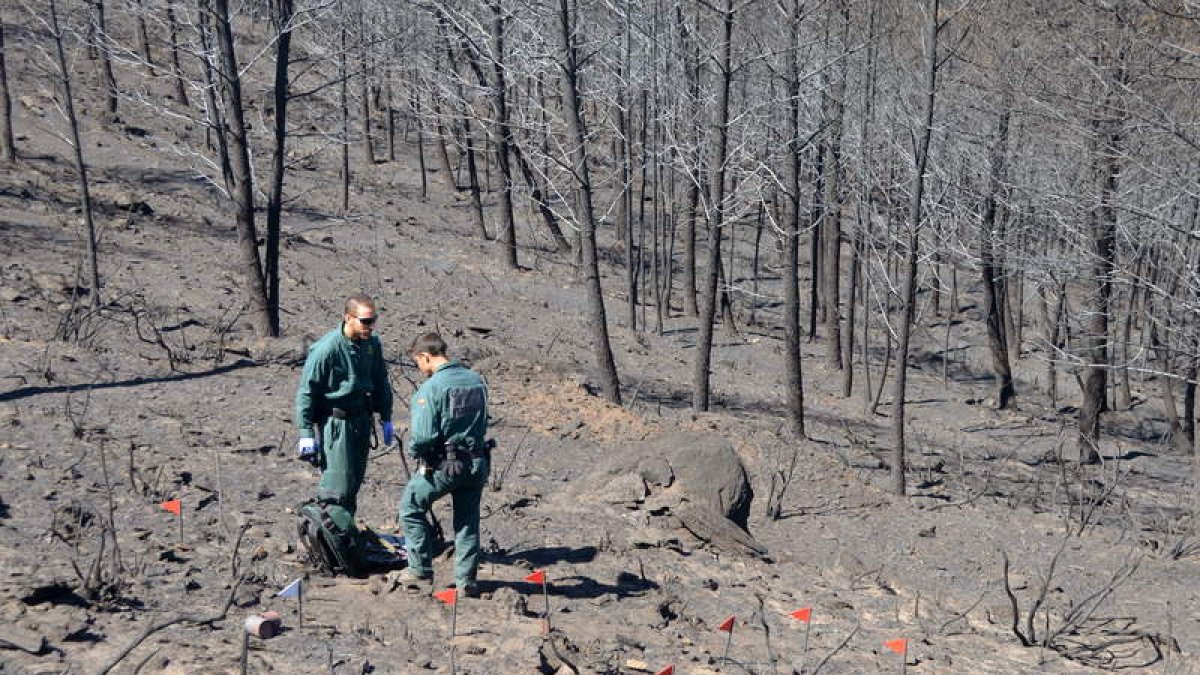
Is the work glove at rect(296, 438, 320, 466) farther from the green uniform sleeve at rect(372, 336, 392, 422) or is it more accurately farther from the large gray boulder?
the large gray boulder

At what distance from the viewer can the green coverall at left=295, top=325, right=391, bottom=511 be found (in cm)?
759

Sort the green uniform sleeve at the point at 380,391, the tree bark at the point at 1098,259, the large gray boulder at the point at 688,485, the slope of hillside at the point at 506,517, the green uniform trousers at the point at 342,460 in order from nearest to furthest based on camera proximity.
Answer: the slope of hillside at the point at 506,517 → the green uniform trousers at the point at 342,460 → the green uniform sleeve at the point at 380,391 → the large gray boulder at the point at 688,485 → the tree bark at the point at 1098,259

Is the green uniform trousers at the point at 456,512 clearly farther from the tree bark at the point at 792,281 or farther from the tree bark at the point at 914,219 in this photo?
the tree bark at the point at 792,281

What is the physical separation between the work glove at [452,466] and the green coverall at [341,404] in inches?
29.6

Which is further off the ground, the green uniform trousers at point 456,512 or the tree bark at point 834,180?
the tree bark at point 834,180

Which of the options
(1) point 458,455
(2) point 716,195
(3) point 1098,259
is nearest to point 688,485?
(1) point 458,455

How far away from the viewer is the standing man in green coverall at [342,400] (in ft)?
24.9

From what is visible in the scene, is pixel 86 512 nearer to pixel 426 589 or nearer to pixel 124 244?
pixel 426 589

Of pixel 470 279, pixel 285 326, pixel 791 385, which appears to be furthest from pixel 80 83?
Result: pixel 791 385

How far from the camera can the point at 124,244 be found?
2080cm

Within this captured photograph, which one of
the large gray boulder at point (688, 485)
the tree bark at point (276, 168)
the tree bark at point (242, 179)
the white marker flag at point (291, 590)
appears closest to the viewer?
the white marker flag at point (291, 590)

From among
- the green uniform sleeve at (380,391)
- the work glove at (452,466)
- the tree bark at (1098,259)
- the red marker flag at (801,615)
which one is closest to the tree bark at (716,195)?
the tree bark at (1098,259)

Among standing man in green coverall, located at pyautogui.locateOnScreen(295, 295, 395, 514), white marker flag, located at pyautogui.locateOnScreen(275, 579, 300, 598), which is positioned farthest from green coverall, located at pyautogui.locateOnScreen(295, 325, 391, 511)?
white marker flag, located at pyautogui.locateOnScreen(275, 579, 300, 598)

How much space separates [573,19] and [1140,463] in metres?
12.7
